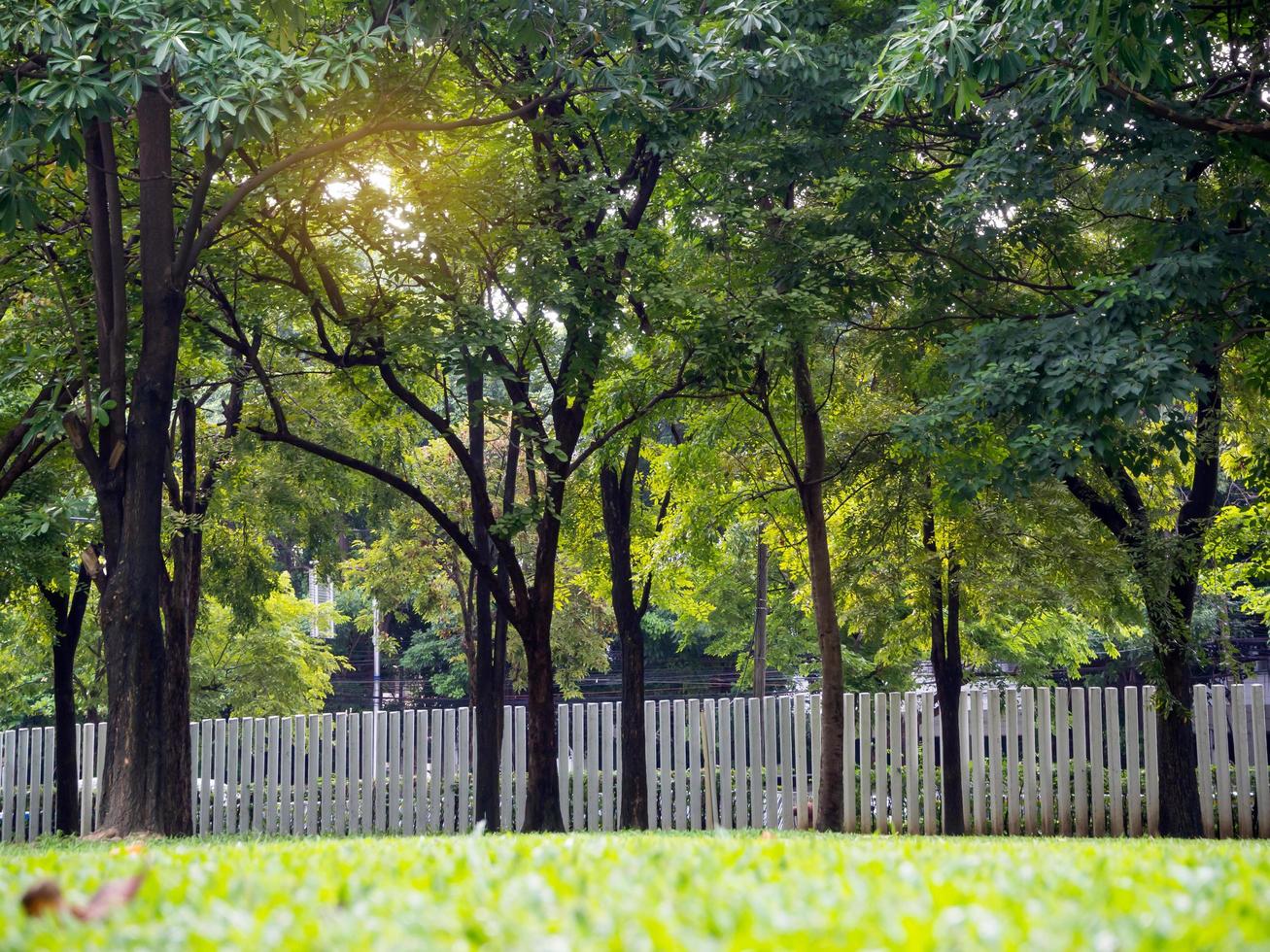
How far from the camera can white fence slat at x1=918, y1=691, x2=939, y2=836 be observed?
15242mm

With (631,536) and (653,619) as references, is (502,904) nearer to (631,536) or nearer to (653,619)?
(631,536)

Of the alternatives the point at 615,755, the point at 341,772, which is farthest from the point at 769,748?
the point at 341,772

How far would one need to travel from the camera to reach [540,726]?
1365cm

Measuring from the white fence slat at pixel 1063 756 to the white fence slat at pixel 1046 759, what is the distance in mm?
98

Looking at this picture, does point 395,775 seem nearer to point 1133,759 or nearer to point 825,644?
point 825,644

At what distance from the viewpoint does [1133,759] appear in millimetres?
14672

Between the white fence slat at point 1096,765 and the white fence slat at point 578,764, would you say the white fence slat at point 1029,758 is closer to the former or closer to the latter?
the white fence slat at point 1096,765

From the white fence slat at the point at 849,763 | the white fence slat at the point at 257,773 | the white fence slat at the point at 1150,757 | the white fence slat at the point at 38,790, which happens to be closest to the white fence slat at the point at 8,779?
the white fence slat at the point at 38,790

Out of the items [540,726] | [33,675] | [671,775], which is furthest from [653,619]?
[540,726]

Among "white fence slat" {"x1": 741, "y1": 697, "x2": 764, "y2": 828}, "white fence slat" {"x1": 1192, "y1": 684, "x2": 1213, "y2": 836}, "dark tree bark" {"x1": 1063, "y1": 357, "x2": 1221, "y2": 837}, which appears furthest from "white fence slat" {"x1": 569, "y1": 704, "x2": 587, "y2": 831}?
"white fence slat" {"x1": 1192, "y1": 684, "x2": 1213, "y2": 836}

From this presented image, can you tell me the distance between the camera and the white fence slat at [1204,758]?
14.3 meters

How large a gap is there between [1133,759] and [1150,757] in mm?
199

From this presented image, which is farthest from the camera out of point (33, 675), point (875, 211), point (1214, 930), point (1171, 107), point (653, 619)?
point (653, 619)

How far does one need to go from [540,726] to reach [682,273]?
547cm
